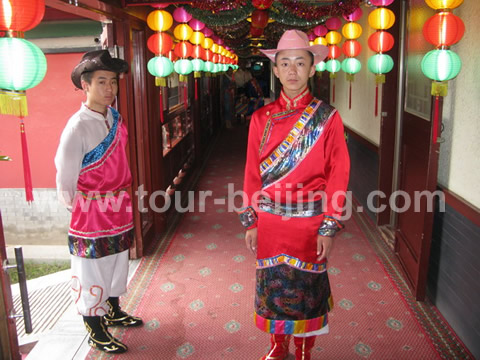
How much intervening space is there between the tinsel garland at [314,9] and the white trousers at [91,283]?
3252 mm

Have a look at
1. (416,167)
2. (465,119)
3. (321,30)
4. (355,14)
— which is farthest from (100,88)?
(321,30)

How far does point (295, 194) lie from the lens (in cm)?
204

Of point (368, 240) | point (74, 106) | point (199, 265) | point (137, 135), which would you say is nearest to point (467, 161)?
point (368, 240)

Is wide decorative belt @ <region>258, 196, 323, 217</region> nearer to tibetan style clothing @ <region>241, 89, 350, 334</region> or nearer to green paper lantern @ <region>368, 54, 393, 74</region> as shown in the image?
tibetan style clothing @ <region>241, 89, 350, 334</region>

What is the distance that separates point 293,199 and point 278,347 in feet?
2.74

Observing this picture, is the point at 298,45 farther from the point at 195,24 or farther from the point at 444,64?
the point at 195,24

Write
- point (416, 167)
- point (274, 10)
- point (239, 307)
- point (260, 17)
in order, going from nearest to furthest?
1. point (239, 307)
2. point (416, 167)
3. point (260, 17)
4. point (274, 10)

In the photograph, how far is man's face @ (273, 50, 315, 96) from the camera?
2.01 m

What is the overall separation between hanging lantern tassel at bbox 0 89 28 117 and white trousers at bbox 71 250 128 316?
97cm

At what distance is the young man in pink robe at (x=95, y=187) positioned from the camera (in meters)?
2.24

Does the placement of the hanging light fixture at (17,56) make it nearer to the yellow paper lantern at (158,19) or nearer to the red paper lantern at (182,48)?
the yellow paper lantern at (158,19)

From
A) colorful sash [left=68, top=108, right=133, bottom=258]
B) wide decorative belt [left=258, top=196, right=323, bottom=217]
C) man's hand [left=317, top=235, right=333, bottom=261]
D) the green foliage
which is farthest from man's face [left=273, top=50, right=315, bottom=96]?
the green foliage

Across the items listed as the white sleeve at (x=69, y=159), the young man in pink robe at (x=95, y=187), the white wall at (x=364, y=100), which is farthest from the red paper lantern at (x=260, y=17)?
the white sleeve at (x=69, y=159)

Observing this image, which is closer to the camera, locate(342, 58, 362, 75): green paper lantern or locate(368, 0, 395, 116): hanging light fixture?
locate(368, 0, 395, 116): hanging light fixture
